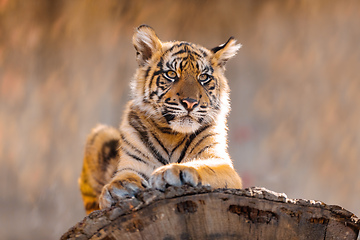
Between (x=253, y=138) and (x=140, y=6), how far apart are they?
1609mm

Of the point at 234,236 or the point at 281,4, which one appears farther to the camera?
the point at 281,4

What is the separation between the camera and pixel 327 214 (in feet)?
4.33

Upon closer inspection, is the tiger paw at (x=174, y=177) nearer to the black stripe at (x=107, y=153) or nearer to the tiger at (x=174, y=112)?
the tiger at (x=174, y=112)

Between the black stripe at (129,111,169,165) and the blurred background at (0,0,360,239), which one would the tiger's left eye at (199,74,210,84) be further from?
the blurred background at (0,0,360,239)

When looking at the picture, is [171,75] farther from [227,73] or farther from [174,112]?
[227,73]

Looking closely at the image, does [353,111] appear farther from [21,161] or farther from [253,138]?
[21,161]

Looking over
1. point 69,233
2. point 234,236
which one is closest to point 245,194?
point 234,236

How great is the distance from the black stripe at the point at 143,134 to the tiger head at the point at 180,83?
0.07 meters

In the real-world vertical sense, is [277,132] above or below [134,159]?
above

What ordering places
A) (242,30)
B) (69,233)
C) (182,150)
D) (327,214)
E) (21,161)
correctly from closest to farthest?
(69,233) → (327,214) → (182,150) → (21,161) → (242,30)

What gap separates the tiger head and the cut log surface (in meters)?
0.69

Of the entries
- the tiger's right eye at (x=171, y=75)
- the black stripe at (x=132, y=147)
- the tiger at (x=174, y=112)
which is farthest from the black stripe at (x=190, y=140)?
the tiger's right eye at (x=171, y=75)

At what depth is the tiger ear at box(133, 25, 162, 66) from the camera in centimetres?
217

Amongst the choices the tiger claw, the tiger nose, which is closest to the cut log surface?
the tiger claw
